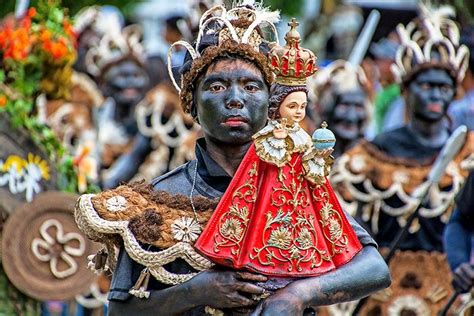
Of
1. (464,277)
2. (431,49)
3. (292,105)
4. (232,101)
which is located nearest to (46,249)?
(464,277)

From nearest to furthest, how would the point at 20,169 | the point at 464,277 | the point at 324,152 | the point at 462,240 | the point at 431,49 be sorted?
1. the point at 324,152
2. the point at 20,169
3. the point at 464,277
4. the point at 462,240
5. the point at 431,49

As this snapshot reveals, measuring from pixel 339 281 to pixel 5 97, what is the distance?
14.6 ft

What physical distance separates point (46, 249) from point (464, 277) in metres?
2.38

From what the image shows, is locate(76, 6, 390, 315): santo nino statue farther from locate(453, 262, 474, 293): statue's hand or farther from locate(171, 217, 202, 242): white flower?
locate(453, 262, 474, 293): statue's hand

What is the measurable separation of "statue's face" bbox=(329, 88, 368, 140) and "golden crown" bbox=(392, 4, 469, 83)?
1.14 metres

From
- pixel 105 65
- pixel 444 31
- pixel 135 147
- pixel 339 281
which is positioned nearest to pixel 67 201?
pixel 339 281

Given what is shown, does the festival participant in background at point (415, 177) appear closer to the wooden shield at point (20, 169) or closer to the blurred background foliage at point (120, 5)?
the blurred background foliage at point (120, 5)

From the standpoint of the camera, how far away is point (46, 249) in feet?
32.6

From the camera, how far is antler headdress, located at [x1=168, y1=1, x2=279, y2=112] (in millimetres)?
6930

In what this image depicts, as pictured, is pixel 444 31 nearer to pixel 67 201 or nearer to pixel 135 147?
pixel 135 147

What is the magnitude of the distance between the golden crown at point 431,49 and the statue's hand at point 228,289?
677 centimetres

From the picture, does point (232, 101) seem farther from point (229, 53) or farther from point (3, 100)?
point (3, 100)

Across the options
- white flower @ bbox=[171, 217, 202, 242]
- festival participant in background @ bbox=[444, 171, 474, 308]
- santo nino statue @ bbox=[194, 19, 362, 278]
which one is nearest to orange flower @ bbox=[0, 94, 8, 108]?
festival participant in background @ bbox=[444, 171, 474, 308]

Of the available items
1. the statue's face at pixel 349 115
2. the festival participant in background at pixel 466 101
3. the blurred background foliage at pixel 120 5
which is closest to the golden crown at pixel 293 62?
the festival participant in background at pixel 466 101
